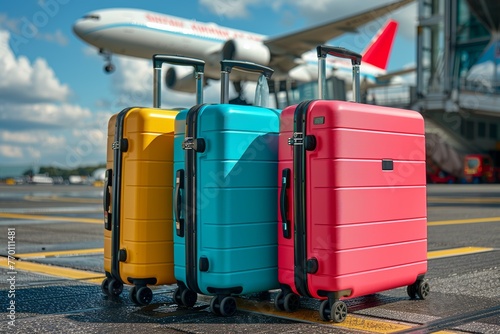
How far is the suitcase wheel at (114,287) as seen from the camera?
13.1 ft

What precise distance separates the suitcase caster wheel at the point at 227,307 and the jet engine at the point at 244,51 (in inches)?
828

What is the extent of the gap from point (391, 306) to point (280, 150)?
1265 millimetres

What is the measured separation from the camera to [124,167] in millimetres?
3809

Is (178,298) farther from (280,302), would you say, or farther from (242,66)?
(242,66)

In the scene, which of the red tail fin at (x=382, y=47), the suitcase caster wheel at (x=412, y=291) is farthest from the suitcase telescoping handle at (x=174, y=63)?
the red tail fin at (x=382, y=47)

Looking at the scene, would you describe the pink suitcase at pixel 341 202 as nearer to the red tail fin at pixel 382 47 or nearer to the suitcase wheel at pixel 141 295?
the suitcase wheel at pixel 141 295

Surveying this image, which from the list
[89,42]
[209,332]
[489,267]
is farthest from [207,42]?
[209,332]

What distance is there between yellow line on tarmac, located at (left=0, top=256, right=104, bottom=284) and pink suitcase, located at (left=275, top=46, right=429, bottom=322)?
198 cm

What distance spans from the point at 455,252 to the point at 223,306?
3.92m

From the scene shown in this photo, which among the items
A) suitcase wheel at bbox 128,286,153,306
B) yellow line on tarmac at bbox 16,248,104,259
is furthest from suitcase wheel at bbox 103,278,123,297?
yellow line on tarmac at bbox 16,248,104,259

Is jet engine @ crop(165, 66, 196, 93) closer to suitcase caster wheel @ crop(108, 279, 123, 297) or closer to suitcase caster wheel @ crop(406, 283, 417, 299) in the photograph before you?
suitcase caster wheel @ crop(108, 279, 123, 297)

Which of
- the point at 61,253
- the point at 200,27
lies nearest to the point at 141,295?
the point at 61,253

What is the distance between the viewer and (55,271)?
527cm

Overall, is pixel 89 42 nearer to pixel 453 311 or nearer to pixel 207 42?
pixel 207 42
